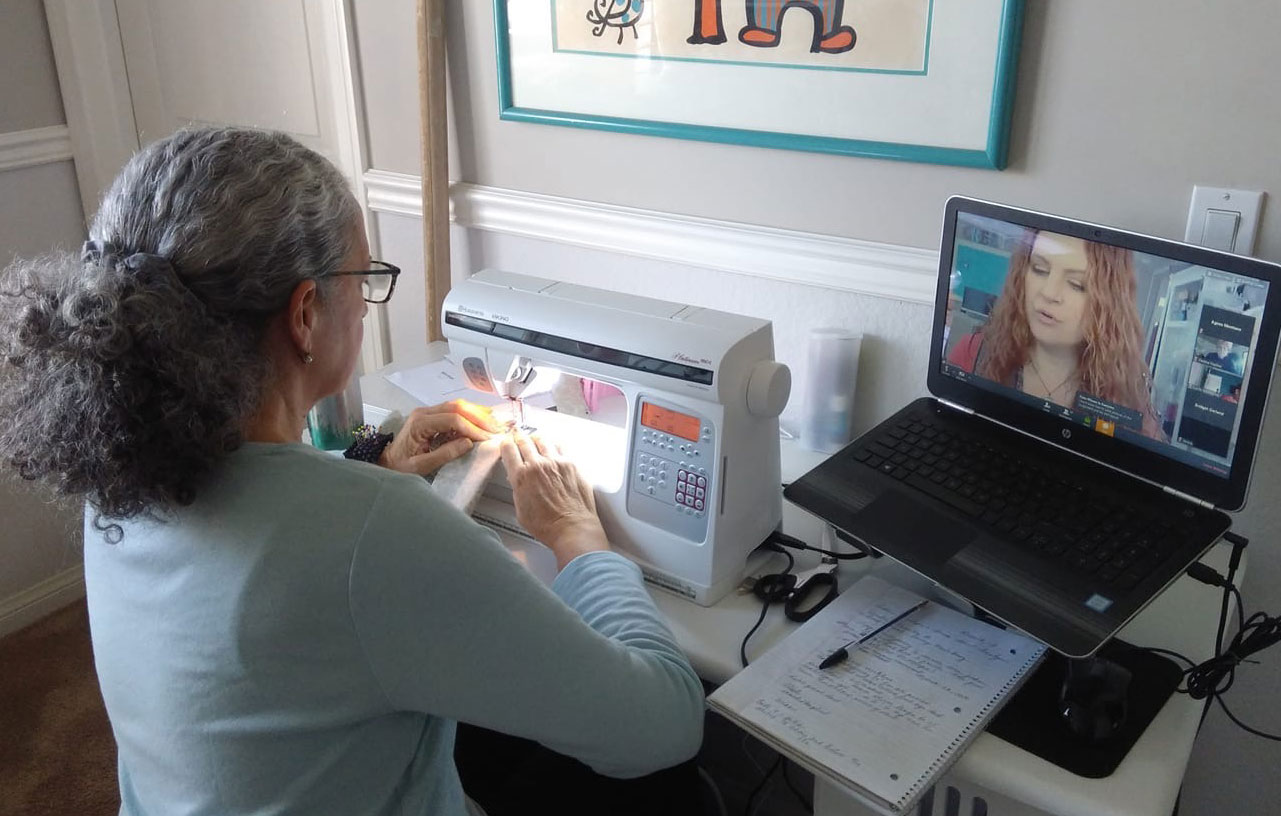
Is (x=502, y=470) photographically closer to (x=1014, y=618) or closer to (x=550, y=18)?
(x=1014, y=618)

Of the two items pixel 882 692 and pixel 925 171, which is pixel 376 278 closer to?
pixel 882 692

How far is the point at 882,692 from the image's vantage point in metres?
1.02

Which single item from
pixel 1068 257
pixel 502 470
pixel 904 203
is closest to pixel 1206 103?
pixel 1068 257

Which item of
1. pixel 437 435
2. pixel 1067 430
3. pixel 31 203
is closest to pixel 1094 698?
pixel 1067 430

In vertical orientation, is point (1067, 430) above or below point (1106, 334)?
below

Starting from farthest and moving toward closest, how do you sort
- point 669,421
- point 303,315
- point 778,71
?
1. point 778,71
2. point 669,421
3. point 303,315

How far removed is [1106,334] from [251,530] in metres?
0.89

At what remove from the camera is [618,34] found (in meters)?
1.65

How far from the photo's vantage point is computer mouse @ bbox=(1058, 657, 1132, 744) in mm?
964

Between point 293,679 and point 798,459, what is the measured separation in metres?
0.91

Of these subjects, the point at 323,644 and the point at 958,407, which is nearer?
the point at 323,644

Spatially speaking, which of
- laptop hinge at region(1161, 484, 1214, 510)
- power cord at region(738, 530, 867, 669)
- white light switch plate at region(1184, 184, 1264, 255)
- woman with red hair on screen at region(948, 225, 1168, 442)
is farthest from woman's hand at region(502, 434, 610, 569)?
white light switch plate at region(1184, 184, 1264, 255)

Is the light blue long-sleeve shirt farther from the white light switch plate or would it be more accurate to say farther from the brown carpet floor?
the brown carpet floor

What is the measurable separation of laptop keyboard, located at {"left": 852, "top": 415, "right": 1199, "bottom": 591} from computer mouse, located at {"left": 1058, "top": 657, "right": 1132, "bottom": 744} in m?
0.08
